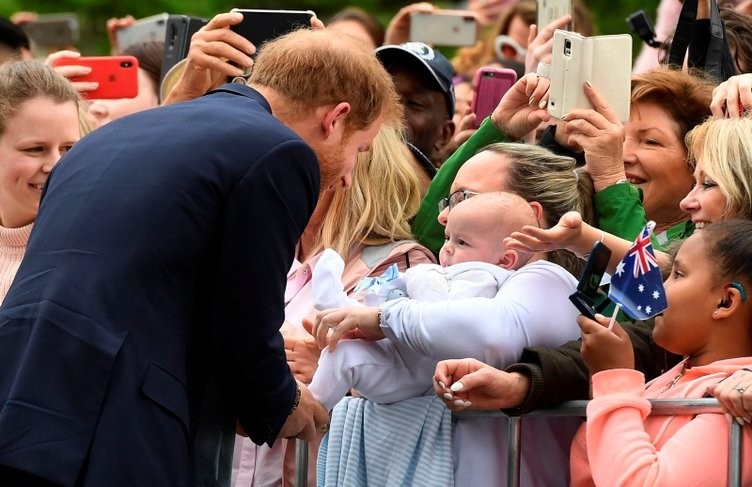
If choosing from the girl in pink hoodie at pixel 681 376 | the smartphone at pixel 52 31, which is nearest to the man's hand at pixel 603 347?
the girl in pink hoodie at pixel 681 376

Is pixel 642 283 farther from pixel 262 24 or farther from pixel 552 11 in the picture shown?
pixel 262 24

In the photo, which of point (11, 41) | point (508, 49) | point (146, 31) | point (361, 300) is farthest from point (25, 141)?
point (508, 49)

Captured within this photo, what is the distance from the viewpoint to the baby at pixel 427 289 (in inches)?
165

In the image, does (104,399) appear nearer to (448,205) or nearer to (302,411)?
(302,411)

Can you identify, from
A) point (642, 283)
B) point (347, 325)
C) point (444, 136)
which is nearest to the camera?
point (642, 283)

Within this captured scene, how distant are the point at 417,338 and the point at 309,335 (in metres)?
0.73

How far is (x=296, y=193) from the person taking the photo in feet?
12.8

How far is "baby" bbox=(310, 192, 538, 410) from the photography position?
4.19 metres

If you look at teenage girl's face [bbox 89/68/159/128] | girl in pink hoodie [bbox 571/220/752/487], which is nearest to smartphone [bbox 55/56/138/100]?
teenage girl's face [bbox 89/68/159/128]

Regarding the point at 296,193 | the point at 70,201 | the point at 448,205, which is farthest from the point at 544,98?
the point at 70,201

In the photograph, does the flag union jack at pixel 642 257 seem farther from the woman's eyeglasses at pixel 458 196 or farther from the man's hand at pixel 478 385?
the woman's eyeglasses at pixel 458 196

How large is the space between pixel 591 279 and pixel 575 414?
410mm

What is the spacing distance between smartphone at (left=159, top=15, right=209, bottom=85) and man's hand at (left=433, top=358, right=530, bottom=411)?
290 cm

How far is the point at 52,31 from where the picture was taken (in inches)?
355
